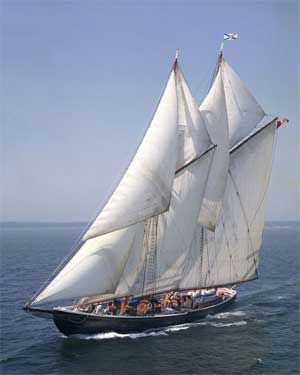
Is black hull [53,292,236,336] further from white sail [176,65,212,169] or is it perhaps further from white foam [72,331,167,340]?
white sail [176,65,212,169]

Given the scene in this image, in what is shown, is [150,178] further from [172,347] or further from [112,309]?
[172,347]

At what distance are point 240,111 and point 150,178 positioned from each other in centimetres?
1726

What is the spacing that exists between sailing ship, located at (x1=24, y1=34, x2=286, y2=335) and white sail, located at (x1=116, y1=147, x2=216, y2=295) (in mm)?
93

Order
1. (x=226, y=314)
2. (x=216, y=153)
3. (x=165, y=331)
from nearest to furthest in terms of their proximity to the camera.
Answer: (x=165, y=331) < (x=216, y=153) < (x=226, y=314)

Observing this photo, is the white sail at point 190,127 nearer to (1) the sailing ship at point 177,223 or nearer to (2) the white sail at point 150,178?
(1) the sailing ship at point 177,223

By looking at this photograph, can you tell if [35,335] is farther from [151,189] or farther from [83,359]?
[151,189]

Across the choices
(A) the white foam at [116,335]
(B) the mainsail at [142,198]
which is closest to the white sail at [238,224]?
(B) the mainsail at [142,198]

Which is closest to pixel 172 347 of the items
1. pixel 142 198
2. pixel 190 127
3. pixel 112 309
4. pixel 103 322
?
pixel 103 322

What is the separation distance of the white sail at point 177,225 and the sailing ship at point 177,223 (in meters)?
0.09

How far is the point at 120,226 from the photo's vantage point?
119 ft

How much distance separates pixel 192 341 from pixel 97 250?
1104 centimetres

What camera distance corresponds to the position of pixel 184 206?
42000mm

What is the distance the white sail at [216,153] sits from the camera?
45.5m

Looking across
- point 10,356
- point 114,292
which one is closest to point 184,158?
point 114,292
